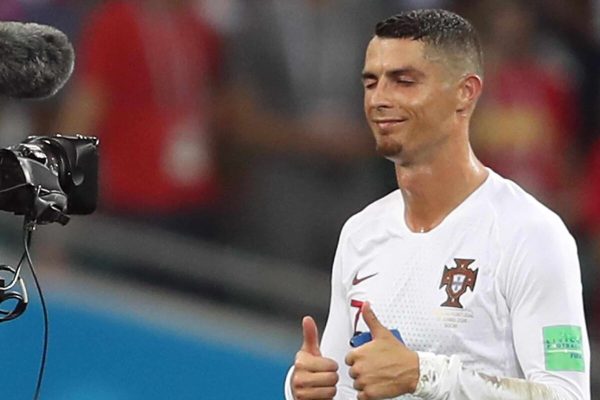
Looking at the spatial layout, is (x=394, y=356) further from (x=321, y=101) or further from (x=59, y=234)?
(x=321, y=101)

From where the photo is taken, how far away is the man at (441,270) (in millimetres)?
3021

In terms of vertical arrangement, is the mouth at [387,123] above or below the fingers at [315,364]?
above

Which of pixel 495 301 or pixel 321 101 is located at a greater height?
pixel 321 101

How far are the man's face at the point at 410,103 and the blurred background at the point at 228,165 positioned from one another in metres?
1.97

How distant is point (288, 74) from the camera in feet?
19.2

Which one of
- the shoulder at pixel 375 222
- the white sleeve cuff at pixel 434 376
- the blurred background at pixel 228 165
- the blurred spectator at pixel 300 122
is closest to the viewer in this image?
the white sleeve cuff at pixel 434 376

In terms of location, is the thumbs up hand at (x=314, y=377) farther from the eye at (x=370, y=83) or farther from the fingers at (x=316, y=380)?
the eye at (x=370, y=83)

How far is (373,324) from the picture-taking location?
303 cm

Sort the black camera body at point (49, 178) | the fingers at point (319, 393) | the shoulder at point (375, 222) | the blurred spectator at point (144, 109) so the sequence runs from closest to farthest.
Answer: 1. the black camera body at point (49, 178)
2. the fingers at point (319, 393)
3. the shoulder at point (375, 222)
4. the blurred spectator at point (144, 109)

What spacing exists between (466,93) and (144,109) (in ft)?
7.51

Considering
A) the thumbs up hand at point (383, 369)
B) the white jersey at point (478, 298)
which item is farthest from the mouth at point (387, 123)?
the thumbs up hand at point (383, 369)

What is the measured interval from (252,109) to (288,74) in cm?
20

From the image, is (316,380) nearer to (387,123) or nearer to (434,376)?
(434,376)

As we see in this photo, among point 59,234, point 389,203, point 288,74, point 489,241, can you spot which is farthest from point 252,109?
point 489,241
